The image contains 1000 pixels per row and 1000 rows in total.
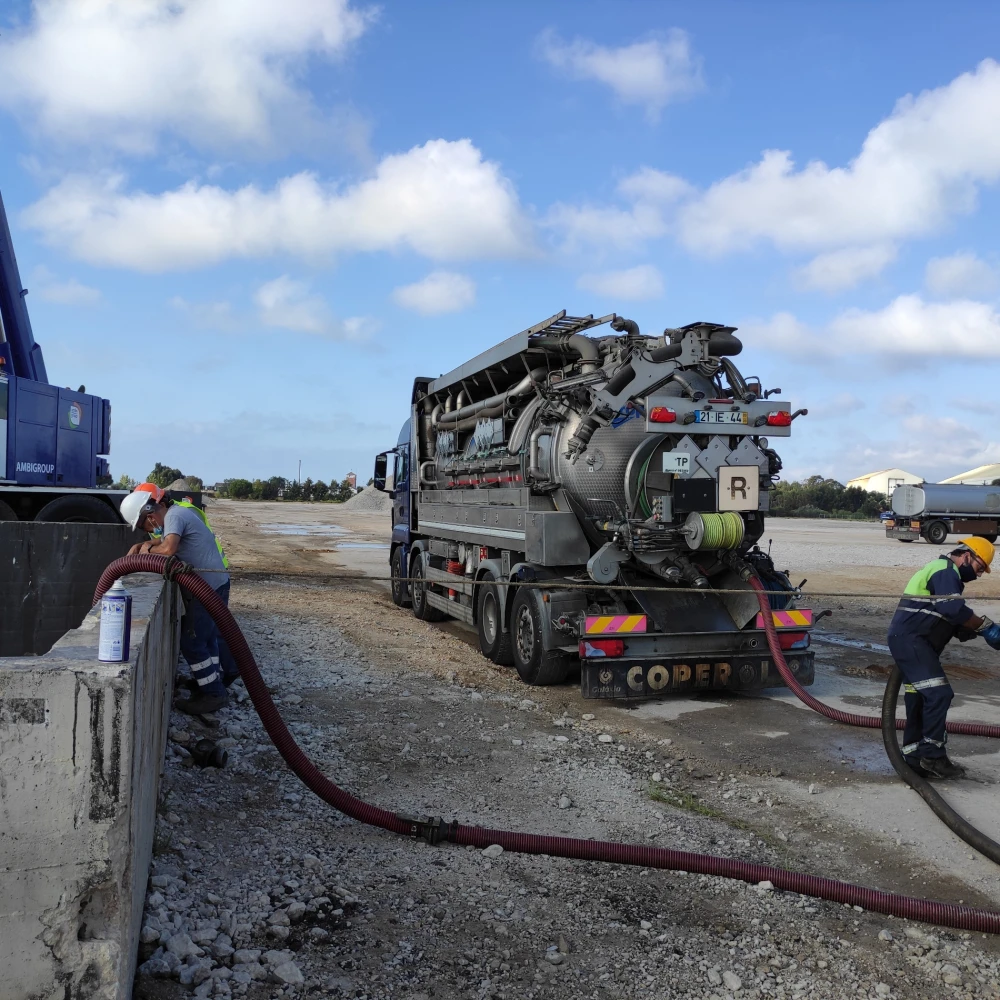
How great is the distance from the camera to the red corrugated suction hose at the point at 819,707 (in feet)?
22.0

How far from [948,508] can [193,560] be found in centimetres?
2903

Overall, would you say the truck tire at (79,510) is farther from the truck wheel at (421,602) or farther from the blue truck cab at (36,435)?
the truck wheel at (421,602)

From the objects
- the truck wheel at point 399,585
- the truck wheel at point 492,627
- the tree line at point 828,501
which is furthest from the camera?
the tree line at point 828,501

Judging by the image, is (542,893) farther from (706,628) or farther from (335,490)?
(335,490)

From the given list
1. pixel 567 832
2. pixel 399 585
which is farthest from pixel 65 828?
pixel 399 585

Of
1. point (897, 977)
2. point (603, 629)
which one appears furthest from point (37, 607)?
point (897, 977)

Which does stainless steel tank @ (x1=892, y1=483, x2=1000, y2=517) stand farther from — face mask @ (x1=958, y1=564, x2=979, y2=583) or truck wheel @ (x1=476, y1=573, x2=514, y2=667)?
face mask @ (x1=958, y1=564, x2=979, y2=583)

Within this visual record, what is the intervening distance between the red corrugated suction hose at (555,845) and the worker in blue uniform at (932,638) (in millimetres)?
1946

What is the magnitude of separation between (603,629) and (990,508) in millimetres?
26981

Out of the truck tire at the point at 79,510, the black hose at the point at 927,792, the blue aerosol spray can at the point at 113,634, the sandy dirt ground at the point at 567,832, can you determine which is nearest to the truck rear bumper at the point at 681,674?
the sandy dirt ground at the point at 567,832

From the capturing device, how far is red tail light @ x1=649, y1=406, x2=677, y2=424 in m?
7.86

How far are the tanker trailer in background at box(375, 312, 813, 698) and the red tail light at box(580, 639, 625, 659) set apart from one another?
0.01 meters

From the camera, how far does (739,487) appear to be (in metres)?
8.08

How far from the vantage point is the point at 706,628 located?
800 centimetres
